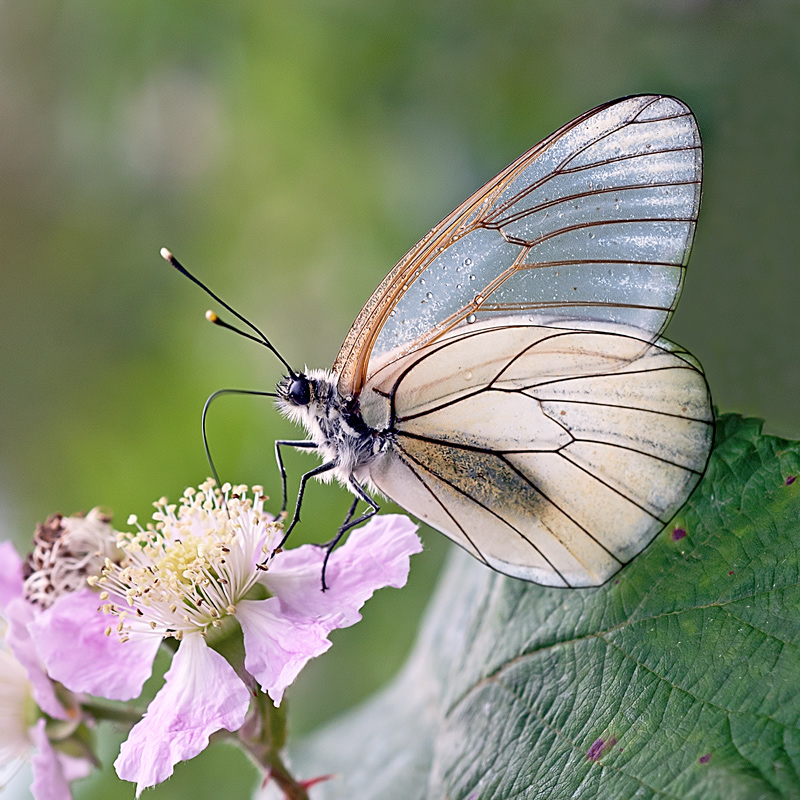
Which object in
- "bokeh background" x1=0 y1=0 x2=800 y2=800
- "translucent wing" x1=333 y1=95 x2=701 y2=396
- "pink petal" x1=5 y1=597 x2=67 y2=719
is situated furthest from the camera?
"bokeh background" x1=0 y1=0 x2=800 y2=800

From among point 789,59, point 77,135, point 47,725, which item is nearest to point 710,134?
point 789,59

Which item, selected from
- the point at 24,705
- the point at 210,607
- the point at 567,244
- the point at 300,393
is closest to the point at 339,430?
the point at 300,393

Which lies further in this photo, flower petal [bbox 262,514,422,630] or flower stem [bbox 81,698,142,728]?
flower stem [bbox 81,698,142,728]

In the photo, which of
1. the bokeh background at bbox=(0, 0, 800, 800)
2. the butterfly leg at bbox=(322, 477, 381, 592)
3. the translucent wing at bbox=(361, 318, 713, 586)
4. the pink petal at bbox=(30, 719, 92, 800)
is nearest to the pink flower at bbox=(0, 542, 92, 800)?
the pink petal at bbox=(30, 719, 92, 800)

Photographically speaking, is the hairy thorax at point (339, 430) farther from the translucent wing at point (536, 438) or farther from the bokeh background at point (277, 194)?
the bokeh background at point (277, 194)

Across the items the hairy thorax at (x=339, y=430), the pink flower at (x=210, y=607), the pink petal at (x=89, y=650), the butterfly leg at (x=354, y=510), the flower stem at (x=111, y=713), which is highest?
the hairy thorax at (x=339, y=430)

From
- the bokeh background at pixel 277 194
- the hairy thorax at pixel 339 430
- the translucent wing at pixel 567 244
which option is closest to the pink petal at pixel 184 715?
the hairy thorax at pixel 339 430

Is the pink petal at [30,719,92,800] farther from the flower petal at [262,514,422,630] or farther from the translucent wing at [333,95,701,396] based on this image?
the translucent wing at [333,95,701,396]

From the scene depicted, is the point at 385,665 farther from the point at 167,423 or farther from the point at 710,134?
the point at 710,134
